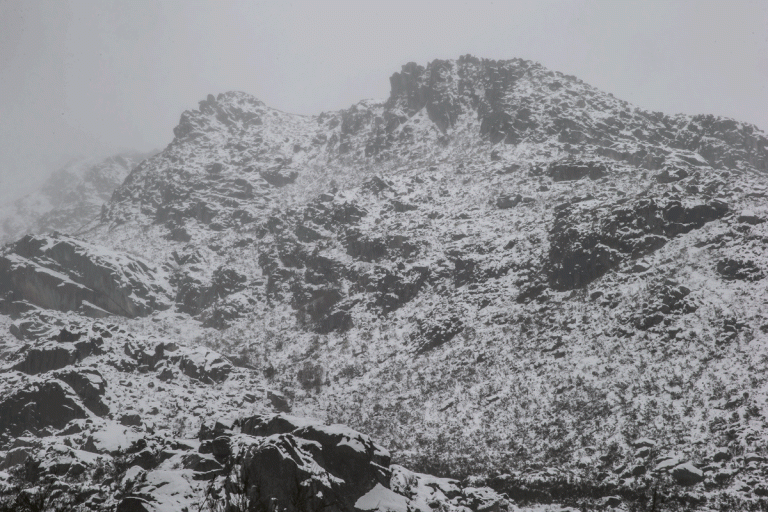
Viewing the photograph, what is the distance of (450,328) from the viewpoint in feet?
387

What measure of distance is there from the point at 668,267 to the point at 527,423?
41.9 meters

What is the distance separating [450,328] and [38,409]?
78.0 metres

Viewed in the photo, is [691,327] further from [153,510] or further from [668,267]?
[153,510]

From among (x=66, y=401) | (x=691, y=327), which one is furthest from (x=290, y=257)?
(x=691, y=327)

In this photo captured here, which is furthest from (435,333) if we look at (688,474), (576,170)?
(576,170)

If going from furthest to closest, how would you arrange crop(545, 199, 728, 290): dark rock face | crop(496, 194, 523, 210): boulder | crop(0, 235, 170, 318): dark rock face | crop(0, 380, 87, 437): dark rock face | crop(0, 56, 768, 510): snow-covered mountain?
crop(0, 235, 170, 318): dark rock face < crop(496, 194, 523, 210): boulder < crop(545, 199, 728, 290): dark rock face < crop(0, 380, 87, 437): dark rock face < crop(0, 56, 768, 510): snow-covered mountain

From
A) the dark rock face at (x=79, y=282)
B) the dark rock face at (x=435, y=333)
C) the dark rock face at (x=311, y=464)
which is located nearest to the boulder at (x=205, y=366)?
the dark rock face at (x=435, y=333)

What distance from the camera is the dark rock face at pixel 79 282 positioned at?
510 ft

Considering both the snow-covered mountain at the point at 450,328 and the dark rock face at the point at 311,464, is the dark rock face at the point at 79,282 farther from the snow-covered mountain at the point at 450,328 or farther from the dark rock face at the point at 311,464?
the dark rock face at the point at 311,464

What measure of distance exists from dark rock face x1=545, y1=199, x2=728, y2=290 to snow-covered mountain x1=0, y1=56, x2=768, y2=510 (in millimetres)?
531

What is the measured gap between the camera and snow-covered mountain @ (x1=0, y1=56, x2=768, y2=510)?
66750mm

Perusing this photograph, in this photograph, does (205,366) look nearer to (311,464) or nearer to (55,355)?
(55,355)

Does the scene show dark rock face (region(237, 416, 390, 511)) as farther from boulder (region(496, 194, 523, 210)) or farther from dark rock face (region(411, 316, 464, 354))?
boulder (region(496, 194, 523, 210))

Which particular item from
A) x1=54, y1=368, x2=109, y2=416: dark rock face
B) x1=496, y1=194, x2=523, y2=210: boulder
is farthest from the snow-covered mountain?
x1=54, y1=368, x2=109, y2=416: dark rock face
